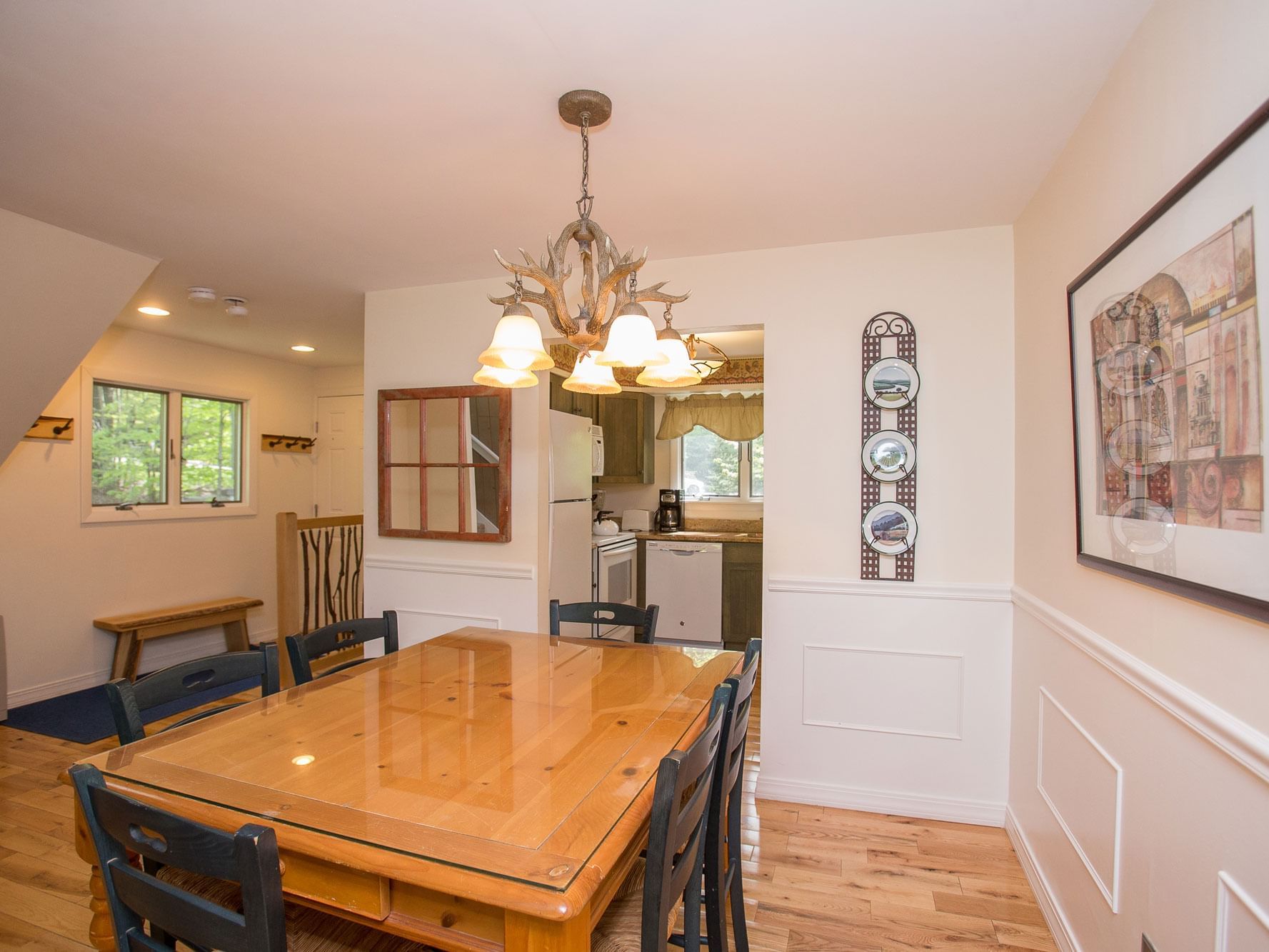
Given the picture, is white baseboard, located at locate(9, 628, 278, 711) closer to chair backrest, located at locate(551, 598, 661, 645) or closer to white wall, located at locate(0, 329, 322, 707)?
white wall, located at locate(0, 329, 322, 707)

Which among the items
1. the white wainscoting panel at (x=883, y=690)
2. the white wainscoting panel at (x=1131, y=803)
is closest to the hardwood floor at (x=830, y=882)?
the white wainscoting panel at (x=1131, y=803)

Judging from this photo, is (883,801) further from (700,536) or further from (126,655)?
(126,655)

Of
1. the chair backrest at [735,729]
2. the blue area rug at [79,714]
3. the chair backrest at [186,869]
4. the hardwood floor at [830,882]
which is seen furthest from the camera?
the blue area rug at [79,714]

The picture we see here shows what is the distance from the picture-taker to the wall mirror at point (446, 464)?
11.1ft

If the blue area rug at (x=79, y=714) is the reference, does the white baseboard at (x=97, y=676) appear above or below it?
above

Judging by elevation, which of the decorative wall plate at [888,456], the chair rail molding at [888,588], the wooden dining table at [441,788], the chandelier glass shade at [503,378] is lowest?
the wooden dining table at [441,788]

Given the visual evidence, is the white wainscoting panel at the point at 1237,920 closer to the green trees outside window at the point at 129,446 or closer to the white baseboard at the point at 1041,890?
the white baseboard at the point at 1041,890

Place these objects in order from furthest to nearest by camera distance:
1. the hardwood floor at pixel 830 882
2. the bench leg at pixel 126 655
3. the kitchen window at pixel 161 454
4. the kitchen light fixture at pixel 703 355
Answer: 1. the kitchen window at pixel 161 454
2. the bench leg at pixel 126 655
3. the kitchen light fixture at pixel 703 355
4. the hardwood floor at pixel 830 882

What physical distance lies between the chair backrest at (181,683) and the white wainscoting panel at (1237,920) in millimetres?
2067

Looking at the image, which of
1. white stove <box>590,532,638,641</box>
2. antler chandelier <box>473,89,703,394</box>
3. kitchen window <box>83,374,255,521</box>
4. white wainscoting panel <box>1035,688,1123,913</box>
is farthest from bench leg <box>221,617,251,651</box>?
white wainscoting panel <box>1035,688,1123,913</box>

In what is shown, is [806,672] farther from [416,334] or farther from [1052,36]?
[416,334]

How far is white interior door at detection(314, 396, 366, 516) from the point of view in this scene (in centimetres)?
580

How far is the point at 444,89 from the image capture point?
1764mm

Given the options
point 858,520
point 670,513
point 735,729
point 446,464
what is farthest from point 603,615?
point 670,513
